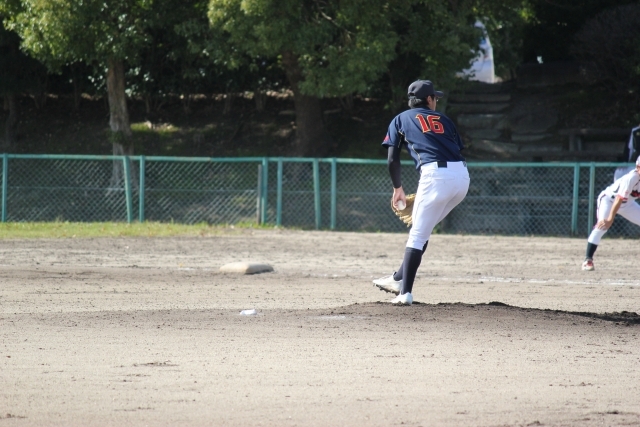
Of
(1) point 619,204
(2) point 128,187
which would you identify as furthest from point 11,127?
(1) point 619,204

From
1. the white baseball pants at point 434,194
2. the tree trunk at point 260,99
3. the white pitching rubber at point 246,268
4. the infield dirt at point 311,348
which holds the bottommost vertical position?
the white pitching rubber at point 246,268

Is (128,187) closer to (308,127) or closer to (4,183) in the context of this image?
(4,183)

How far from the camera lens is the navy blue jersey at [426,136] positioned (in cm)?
890

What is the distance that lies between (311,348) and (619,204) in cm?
754

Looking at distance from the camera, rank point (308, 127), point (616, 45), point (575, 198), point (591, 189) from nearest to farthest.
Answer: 1. point (591, 189)
2. point (575, 198)
3. point (616, 45)
4. point (308, 127)

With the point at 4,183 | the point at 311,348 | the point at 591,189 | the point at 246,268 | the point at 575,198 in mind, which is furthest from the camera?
the point at 4,183

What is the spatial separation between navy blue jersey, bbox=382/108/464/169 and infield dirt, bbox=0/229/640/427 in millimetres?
1497

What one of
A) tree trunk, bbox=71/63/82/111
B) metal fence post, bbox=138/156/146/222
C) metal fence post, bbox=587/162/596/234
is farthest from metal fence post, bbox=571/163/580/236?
tree trunk, bbox=71/63/82/111

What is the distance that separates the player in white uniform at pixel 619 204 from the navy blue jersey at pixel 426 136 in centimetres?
508

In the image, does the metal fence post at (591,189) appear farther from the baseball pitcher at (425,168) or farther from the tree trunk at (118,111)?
the baseball pitcher at (425,168)

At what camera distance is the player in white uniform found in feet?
43.2

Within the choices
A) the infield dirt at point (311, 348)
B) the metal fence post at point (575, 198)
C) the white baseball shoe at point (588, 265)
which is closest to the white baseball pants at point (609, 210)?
the white baseball shoe at point (588, 265)

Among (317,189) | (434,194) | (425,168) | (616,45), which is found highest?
(616,45)

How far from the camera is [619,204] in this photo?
13344 millimetres
